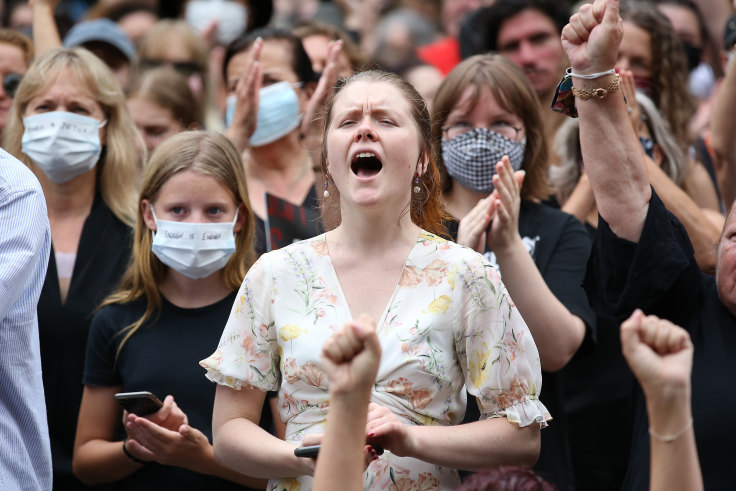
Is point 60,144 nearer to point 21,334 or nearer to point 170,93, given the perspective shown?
point 170,93

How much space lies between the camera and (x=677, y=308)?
10.7 feet

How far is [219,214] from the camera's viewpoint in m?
4.06

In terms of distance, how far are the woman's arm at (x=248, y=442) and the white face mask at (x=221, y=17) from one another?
199 inches

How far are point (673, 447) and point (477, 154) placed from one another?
2.01 m

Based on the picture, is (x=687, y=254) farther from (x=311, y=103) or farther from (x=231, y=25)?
(x=231, y=25)

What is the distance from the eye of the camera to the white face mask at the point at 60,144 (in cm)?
450

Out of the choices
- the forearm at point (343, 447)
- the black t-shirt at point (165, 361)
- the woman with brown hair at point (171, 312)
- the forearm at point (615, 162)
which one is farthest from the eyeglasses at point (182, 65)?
the forearm at point (343, 447)

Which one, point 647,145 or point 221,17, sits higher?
point 221,17

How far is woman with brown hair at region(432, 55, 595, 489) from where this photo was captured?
12.3ft

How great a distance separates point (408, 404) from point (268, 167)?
269cm

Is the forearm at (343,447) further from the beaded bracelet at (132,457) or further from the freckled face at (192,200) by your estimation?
the freckled face at (192,200)

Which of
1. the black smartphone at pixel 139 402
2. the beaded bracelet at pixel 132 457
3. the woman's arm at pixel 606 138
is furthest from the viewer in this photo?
the beaded bracelet at pixel 132 457

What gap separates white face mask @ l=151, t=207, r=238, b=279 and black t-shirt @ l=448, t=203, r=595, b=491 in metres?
0.92

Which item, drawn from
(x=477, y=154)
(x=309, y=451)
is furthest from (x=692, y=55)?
(x=309, y=451)
